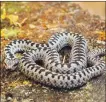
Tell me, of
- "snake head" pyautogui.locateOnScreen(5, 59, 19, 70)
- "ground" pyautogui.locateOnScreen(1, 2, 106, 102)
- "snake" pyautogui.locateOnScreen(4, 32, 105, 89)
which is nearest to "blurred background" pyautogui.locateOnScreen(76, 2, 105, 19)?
"ground" pyautogui.locateOnScreen(1, 2, 106, 102)

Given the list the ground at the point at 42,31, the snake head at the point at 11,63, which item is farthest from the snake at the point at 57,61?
the ground at the point at 42,31

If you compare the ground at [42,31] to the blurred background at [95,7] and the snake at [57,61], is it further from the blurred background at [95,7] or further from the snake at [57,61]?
the blurred background at [95,7]

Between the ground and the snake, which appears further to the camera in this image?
the snake

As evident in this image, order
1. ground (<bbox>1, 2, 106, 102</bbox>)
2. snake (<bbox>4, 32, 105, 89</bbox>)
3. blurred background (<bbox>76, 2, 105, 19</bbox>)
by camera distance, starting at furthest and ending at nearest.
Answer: blurred background (<bbox>76, 2, 105, 19</bbox>) → snake (<bbox>4, 32, 105, 89</bbox>) → ground (<bbox>1, 2, 106, 102</bbox>)

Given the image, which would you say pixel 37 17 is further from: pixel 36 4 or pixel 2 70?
pixel 2 70

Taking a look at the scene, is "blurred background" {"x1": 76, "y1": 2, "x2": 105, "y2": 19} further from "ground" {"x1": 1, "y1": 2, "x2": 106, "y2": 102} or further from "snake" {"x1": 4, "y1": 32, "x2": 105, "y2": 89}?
"snake" {"x1": 4, "y1": 32, "x2": 105, "y2": 89}

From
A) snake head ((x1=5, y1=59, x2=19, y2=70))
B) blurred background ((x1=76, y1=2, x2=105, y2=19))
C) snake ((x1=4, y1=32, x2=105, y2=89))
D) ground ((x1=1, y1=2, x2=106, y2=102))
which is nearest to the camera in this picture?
ground ((x1=1, y1=2, x2=106, y2=102))
